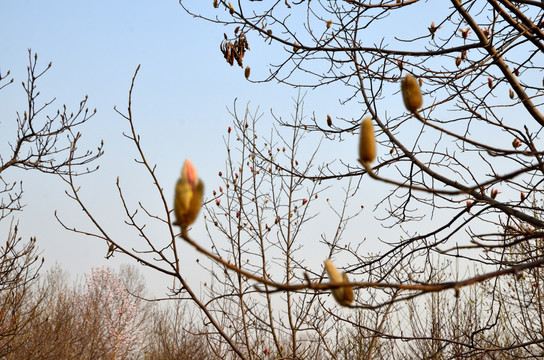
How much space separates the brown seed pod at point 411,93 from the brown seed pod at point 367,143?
8.2 inches

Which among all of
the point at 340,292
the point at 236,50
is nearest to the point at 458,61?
the point at 236,50

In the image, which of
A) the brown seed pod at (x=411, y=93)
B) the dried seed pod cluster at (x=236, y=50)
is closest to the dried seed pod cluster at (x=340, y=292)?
the brown seed pod at (x=411, y=93)

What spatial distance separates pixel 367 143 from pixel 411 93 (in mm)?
230

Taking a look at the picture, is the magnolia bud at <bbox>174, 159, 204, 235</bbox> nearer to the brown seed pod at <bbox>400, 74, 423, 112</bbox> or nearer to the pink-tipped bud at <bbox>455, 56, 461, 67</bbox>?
the brown seed pod at <bbox>400, 74, 423, 112</bbox>

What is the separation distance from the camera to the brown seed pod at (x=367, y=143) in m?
A: 0.75

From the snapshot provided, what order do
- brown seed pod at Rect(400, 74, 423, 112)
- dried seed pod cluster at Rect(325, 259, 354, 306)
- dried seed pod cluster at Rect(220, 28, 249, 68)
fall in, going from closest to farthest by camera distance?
dried seed pod cluster at Rect(325, 259, 354, 306) < brown seed pod at Rect(400, 74, 423, 112) < dried seed pod cluster at Rect(220, 28, 249, 68)

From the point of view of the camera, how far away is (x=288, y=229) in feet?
16.2

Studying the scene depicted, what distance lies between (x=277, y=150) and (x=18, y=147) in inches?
127

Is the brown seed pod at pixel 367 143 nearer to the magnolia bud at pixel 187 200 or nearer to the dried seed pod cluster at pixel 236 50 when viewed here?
the magnolia bud at pixel 187 200

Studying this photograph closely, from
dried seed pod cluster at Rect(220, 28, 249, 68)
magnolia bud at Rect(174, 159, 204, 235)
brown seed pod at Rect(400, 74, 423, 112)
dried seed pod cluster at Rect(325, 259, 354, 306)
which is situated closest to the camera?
magnolia bud at Rect(174, 159, 204, 235)

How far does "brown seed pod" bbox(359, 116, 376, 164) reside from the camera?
75 cm

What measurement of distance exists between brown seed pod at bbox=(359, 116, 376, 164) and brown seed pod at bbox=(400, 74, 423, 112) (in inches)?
8.2

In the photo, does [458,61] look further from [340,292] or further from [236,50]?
[340,292]

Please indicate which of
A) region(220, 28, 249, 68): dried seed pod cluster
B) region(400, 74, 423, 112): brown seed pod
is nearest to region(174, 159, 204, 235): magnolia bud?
region(400, 74, 423, 112): brown seed pod
